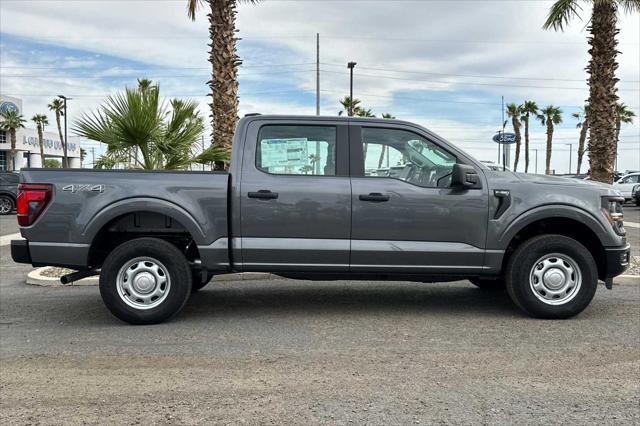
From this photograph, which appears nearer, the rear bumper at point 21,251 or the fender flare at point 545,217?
the rear bumper at point 21,251

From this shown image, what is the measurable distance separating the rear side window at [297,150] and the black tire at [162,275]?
3.96 feet

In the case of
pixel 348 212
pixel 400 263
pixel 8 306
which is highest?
pixel 348 212

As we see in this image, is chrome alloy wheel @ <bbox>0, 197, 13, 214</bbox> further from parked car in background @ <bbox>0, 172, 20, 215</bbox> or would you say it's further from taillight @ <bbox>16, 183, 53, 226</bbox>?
taillight @ <bbox>16, 183, 53, 226</bbox>

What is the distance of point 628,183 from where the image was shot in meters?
27.3

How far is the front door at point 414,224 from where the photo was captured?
209 inches

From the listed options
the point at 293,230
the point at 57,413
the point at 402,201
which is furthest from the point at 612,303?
the point at 57,413

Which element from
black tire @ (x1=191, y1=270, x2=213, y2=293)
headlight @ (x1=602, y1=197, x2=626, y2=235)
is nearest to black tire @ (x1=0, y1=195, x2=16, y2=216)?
black tire @ (x1=191, y1=270, x2=213, y2=293)

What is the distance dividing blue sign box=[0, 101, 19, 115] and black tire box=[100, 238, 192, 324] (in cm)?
4927

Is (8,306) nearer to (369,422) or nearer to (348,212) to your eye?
(348,212)

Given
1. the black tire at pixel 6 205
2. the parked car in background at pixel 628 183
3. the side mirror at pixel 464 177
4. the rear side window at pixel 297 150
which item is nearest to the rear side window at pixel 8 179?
the black tire at pixel 6 205

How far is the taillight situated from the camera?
5145 millimetres

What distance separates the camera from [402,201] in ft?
17.4

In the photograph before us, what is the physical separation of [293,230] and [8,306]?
352cm

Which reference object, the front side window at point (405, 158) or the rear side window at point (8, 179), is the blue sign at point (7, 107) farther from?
the front side window at point (405, 158)
